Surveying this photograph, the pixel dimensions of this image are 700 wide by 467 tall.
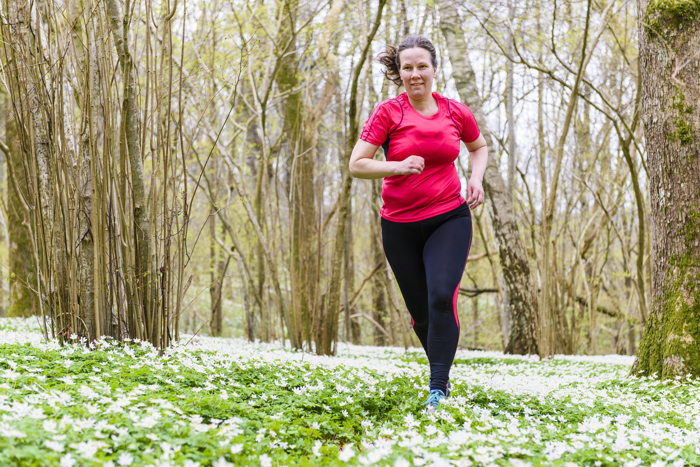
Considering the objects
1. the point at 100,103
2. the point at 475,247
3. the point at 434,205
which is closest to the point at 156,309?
the point at 100,103

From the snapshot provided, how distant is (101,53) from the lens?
3.54 meters

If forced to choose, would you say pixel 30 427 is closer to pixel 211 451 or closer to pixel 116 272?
pixel 211 451

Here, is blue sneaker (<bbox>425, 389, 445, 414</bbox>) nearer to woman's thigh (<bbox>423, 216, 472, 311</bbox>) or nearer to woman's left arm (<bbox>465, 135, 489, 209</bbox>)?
woman's thigh (<bbox>423, 216, 472, 311</bbox>)

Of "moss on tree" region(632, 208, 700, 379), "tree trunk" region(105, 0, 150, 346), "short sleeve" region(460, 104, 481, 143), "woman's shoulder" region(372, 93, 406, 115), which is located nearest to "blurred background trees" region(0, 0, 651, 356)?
"tree trunk" region(105, 0, 150, 346)

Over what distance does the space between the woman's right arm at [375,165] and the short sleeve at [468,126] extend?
66cm

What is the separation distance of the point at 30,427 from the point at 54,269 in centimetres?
221

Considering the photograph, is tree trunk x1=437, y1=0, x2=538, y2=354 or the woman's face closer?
the woman's face

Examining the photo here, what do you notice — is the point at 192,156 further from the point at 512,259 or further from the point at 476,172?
the point at 512,259

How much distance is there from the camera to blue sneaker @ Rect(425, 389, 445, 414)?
264 cm

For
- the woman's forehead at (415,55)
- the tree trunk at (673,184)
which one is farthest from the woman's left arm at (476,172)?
the tree trunk at (673,184)

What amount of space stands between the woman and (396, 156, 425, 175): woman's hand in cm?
4

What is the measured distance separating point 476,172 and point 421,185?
52cm

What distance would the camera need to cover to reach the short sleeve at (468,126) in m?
3.43

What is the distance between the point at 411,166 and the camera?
9.52 ft
